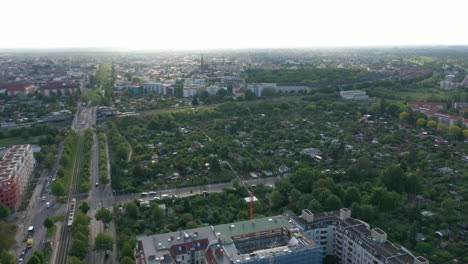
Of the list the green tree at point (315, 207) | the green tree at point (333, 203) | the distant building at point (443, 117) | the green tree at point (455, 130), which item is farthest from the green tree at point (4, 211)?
the distant building at point (443, 117)

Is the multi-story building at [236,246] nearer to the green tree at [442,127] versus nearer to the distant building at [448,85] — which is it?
the green tree at [442,127]

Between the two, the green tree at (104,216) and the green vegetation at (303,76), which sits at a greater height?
the green vegetation at (303,76)

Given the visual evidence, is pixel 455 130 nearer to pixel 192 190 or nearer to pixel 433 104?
pixel 433 104

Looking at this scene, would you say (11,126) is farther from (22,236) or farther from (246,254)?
(246,254)

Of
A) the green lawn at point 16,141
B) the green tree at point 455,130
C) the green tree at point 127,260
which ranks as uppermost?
the green tree at point 455,130

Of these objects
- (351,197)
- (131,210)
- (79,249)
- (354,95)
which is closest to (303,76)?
(354,95)

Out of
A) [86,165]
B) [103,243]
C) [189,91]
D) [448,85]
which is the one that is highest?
[448,85]
